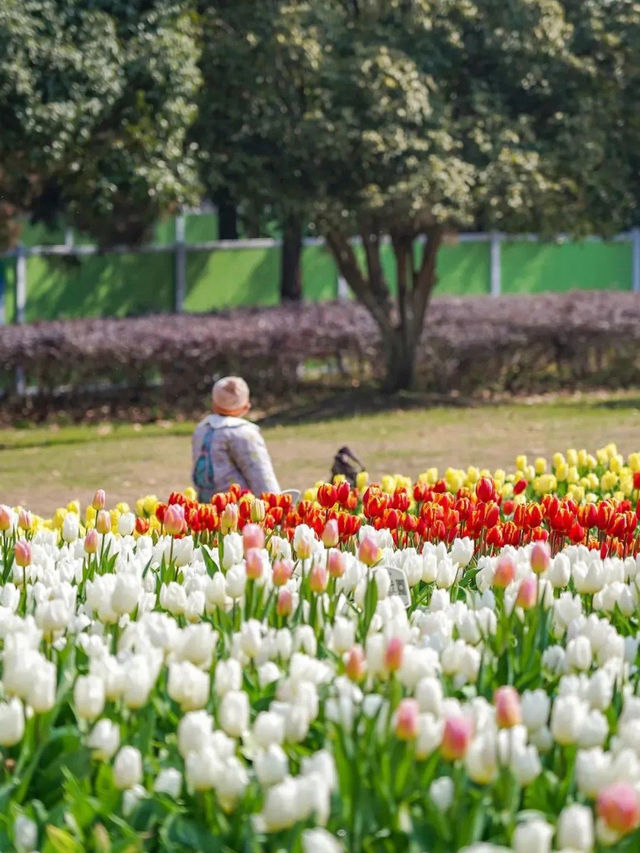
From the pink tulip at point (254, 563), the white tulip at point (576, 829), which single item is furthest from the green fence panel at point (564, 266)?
the white tulip at point (576, 829)

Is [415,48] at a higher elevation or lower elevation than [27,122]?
higher

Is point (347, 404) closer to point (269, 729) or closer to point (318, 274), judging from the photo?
point (318, 274)

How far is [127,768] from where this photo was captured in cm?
321

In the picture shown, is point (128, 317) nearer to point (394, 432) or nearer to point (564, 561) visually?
point (394, 432)

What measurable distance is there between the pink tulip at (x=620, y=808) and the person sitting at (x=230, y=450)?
5564 mm

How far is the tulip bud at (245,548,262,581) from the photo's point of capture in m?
4.25

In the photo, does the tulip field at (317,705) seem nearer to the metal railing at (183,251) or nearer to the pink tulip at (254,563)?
the pink tulip at (254,563)

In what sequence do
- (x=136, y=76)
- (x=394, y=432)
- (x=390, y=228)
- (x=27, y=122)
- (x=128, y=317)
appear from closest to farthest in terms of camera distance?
(x=27, y=122) → (x=136, y=76) → (x=394, y=432) → (x=390, y=228) → (x=128, y=317)

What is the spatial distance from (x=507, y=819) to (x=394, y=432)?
12826 mm

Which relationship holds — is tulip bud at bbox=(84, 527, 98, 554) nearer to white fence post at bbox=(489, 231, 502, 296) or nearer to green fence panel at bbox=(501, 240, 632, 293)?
white fence post at bbox=(489, 231, 502, 296)

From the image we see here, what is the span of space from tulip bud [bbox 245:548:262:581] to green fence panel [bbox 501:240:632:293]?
22500 millimetres

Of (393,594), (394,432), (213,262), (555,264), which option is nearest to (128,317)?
(213,262)

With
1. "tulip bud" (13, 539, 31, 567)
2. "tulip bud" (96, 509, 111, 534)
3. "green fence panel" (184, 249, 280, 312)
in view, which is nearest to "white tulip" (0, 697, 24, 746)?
"tulip bud" (13, 539, 31, 567)

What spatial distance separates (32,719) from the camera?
3.58 m
